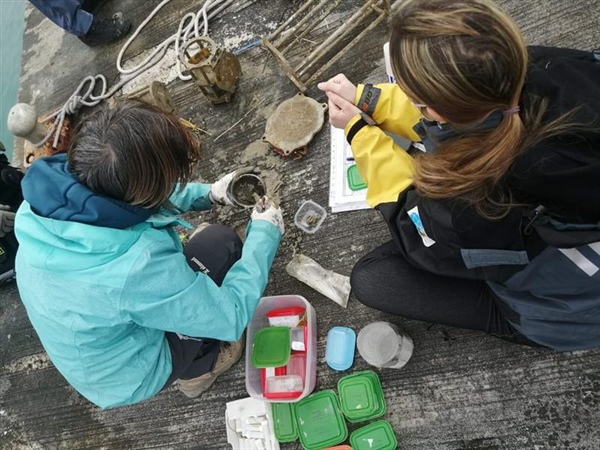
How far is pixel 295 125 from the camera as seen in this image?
8.26ft

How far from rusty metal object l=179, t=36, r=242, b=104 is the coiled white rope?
365 mm

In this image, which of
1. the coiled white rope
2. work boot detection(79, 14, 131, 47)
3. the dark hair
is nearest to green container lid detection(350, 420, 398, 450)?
the dark hair

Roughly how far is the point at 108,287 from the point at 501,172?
1218 millimetres

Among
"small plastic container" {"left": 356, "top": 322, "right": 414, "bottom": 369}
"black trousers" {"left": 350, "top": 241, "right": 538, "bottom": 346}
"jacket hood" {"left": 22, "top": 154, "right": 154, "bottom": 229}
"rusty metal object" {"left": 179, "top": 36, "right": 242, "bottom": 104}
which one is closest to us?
"jacket hood" {"left": 22, "top": 154, "right": 154, "bottom": 229}

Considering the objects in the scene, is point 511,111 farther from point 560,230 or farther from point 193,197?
point 193,197

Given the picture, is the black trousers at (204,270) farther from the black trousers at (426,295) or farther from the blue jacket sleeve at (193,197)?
the black trousers at (426,295)

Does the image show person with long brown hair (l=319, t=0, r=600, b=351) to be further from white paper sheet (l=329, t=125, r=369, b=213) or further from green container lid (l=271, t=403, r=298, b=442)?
green container lid (l=271, t=403, r=298, b=442)

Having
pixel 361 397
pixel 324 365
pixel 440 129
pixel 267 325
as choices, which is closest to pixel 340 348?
pixel 324 365

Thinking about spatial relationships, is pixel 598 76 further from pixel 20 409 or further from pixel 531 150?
pixel 20 409

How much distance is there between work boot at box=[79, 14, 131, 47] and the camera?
3541 mm

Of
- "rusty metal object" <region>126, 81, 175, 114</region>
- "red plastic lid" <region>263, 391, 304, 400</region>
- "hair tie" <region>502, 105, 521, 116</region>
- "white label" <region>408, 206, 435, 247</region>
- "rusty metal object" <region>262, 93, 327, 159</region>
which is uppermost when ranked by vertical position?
"hair tie" <region>502, 105, 521, 116</region>

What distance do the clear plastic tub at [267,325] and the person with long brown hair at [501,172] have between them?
64 cm

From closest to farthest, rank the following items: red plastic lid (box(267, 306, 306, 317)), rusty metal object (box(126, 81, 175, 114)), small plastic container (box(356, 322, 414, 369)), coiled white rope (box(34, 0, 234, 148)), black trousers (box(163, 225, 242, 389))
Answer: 1. small plastic container (box(356, 322, 414, 369))
2. black trousers (box(163, 225, 242, 389))
3. red plastic lid (box(267, 306, 306, 317))
4. rusty metal object (box(126, 81, 175, 114))
5. coiled white rope (box(34, 0, 234, 148))

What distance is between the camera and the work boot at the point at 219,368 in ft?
7.59
